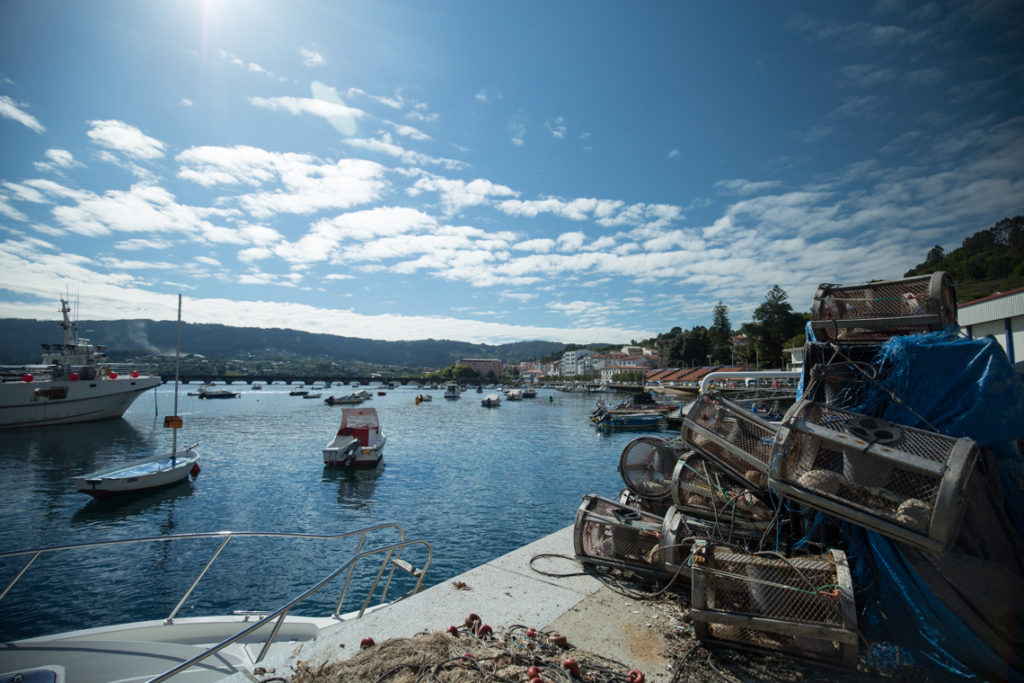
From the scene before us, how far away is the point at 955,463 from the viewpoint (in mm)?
3076

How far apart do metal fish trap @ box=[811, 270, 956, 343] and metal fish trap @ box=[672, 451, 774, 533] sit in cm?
188

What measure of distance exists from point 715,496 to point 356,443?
21.5m

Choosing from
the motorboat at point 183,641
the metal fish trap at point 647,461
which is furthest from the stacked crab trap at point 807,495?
the motorboat at point 183,641

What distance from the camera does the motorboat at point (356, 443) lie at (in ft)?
76.0

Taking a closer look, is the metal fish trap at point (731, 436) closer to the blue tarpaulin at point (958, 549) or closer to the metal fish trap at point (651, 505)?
the blue tarpaulin at point (958, 549)

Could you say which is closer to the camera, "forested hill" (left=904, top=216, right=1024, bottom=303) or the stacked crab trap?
the stacked crab trap

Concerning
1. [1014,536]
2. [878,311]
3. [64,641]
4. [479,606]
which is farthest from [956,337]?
[64,641]

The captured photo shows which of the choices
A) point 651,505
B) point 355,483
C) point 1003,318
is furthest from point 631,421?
point 651,505

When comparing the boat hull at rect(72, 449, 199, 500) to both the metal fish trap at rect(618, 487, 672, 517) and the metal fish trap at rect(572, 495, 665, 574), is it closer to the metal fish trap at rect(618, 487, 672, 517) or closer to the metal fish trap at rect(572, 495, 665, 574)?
the metal fish trap at rect(572, 495, 665, 574)

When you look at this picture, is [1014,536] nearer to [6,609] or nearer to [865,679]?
[865,679]

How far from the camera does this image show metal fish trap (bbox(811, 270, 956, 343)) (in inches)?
173

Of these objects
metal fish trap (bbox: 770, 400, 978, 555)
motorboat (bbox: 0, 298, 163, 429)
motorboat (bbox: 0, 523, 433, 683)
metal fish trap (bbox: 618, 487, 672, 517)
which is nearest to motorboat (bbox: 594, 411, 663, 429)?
motorboat (bbox: 0, 523, 433, 683)

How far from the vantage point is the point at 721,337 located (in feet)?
333

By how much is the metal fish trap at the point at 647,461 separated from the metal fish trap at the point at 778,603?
2791 millimetres
